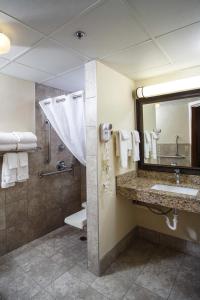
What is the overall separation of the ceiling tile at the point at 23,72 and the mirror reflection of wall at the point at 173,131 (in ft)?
4.58

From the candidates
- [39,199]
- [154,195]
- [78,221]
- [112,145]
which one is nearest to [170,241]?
[154,195]

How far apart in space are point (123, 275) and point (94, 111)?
169cm

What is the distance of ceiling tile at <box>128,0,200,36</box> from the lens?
1055 mm

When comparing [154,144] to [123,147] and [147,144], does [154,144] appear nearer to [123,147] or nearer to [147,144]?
[147,144]

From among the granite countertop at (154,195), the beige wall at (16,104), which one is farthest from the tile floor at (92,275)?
the beige wall at (16,104)

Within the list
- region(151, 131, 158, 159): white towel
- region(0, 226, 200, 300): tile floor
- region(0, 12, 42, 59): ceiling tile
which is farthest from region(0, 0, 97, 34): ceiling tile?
region(0, 226, 200, 300): tile floor

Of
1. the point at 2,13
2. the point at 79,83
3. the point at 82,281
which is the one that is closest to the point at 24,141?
the point at 79,83

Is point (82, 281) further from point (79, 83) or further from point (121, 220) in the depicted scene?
point (79, 83)

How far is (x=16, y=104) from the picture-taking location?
2.27 metres

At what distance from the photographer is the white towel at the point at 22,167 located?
2152 mm

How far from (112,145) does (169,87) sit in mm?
946

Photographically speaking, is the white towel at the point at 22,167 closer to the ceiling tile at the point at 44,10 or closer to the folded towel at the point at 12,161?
the folded towel at the point at 12,161

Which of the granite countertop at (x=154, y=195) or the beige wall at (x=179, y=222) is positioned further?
the beige wall at (x=179, y=222)

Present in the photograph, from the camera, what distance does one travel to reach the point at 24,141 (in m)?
2.12
